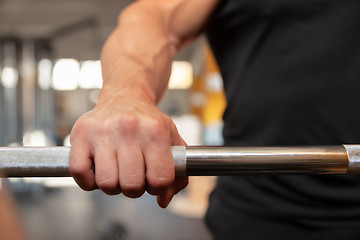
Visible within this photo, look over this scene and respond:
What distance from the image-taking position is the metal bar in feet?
1.28

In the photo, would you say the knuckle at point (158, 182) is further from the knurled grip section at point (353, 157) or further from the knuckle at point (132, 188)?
the knurled grip section at point (353, 157)

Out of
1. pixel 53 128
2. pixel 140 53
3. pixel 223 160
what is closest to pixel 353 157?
pixel 223 160

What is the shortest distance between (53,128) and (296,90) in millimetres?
6427

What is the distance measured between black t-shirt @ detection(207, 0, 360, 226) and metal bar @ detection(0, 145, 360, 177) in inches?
12.6

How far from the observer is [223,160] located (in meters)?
0.40

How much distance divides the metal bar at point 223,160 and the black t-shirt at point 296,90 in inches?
12.6

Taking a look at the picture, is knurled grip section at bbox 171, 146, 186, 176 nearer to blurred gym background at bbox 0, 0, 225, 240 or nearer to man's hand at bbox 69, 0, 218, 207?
man's hand at bbox 69, 0, 218, 207

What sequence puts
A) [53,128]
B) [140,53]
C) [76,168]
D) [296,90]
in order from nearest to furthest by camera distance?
[76,168], [140,53], [296,90], [53,128]

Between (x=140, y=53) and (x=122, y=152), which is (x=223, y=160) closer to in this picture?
(x=122, y=152)

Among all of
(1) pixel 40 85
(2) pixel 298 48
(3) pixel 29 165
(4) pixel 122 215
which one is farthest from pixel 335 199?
(1) pixel 40 85

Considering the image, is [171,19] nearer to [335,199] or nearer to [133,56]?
[133,56]

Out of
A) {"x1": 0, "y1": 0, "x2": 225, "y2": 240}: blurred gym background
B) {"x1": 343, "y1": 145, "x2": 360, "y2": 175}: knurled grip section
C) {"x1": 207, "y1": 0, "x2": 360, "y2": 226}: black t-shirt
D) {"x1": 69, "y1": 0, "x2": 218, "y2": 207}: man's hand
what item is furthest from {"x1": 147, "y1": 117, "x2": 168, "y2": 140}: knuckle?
{"x1": 0, "y1": 0, "x2": 225, "y2": 240}: blurred gym background

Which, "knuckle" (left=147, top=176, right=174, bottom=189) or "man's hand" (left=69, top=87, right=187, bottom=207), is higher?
"man's hand" (left=69, top=87, right=187, bottom=207)

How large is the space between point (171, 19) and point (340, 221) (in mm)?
553
